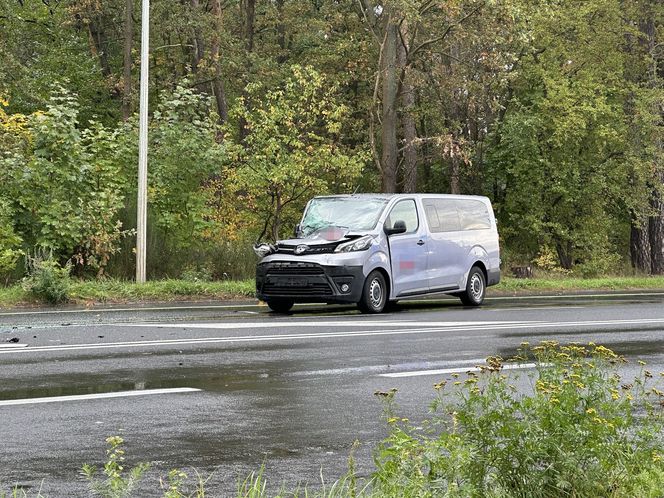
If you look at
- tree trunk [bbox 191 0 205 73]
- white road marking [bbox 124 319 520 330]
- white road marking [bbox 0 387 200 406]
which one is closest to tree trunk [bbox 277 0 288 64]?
tree trunk [bbox 191 0 205 73]

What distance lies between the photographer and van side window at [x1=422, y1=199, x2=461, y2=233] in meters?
19.8

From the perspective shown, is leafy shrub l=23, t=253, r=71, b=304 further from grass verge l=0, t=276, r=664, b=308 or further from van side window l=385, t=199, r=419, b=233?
van side window l=385, t=199, r=419, b=233

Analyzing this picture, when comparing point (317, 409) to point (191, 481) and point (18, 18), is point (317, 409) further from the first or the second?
point (18, 18)

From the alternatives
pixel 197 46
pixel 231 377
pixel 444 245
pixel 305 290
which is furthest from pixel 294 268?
pixel 197 46

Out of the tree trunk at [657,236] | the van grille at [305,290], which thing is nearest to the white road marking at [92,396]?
the van grille at [305,290]

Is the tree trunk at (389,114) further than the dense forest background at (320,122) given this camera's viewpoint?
Result: Yes

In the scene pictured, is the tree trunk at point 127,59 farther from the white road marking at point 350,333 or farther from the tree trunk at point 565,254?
the white road marking at point 350,333

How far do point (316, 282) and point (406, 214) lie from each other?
7.90 feet

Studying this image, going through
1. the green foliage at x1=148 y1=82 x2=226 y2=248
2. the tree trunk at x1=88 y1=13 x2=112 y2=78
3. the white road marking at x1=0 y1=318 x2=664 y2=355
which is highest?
the tree trunk at x1=88 y1=13 x2=112 y2=78

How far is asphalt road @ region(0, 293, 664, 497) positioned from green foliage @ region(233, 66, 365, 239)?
9567 millimetres

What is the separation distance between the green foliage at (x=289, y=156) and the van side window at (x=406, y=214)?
28.5 feet

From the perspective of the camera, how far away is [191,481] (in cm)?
619

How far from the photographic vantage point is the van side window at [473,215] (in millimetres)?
20750

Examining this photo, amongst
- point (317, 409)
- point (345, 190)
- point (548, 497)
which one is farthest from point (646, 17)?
point (548, 497)
